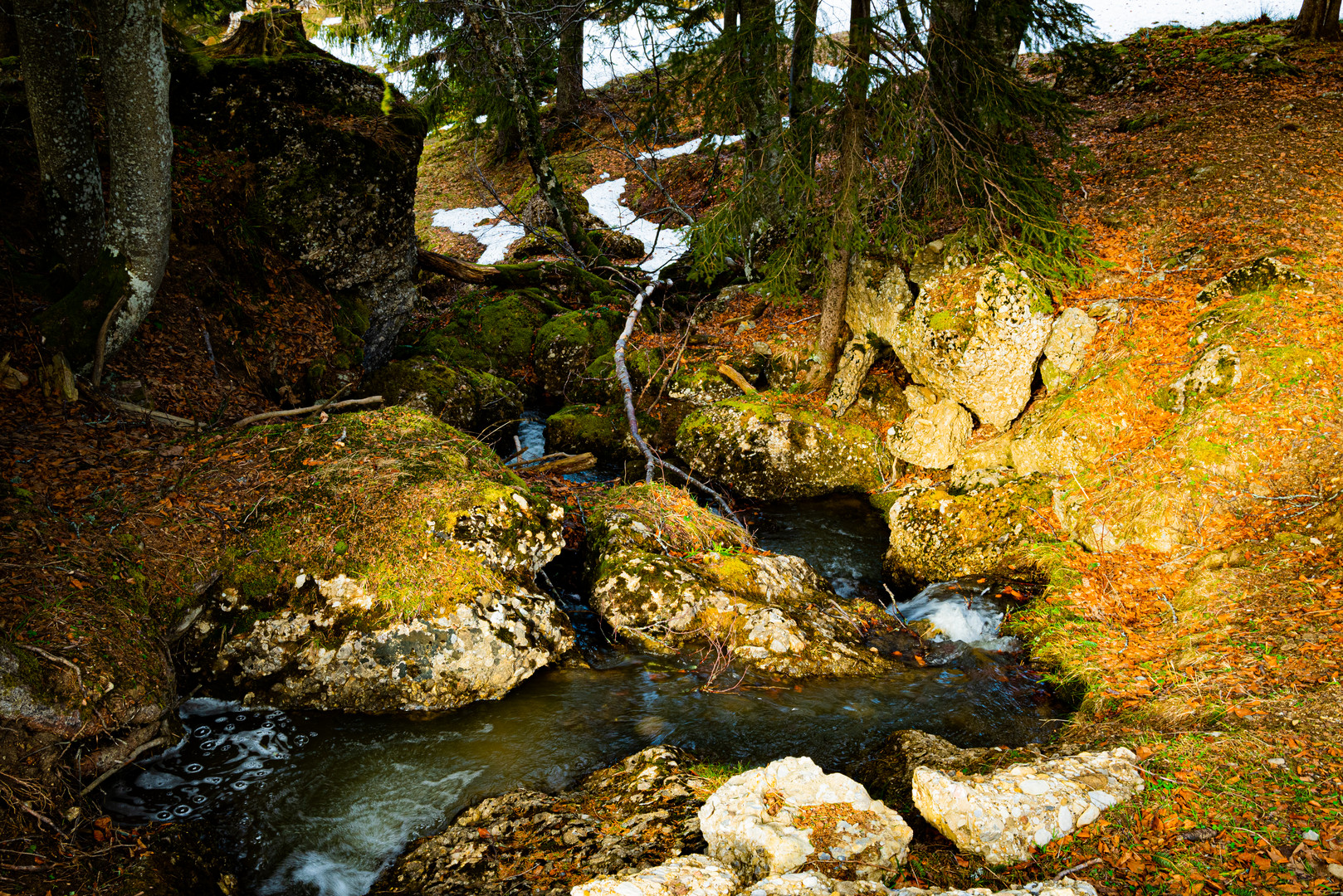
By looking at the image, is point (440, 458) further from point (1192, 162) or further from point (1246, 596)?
point (1192, 162)

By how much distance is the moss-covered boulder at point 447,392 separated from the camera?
9.19m

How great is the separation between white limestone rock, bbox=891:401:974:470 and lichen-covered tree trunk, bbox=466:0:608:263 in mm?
7229

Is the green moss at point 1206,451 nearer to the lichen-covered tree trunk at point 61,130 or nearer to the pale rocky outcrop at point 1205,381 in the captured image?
the pale rocky outcrop at point 1205,381

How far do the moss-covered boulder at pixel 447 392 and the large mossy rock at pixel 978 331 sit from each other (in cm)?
595

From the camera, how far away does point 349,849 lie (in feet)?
13.4

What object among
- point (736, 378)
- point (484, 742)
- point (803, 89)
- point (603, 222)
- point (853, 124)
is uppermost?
point (803, 89)

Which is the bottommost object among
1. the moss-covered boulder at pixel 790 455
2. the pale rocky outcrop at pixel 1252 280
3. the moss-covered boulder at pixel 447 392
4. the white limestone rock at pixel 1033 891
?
the white limestone rock at pixel 1033 891

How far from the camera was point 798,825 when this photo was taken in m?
3.28

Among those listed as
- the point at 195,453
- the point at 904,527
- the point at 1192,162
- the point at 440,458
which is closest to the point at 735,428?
the point at 904,527

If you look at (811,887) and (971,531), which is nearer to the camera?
(811,887)

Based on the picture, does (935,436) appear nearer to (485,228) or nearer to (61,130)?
(61,130)

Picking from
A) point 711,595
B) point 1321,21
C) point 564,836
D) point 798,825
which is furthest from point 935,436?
point 1321,21

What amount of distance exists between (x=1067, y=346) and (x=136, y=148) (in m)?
9.92

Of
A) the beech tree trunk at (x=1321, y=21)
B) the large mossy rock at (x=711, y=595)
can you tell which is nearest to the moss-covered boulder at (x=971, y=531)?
the large mossy rock at (x=711, y=595)
